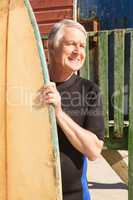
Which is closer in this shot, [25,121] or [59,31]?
[25,121]

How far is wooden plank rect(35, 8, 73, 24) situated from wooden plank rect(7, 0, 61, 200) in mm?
6719

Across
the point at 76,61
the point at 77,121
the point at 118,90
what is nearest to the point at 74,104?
the point at 77,121

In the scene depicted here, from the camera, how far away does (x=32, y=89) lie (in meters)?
2.64

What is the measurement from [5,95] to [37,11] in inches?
285

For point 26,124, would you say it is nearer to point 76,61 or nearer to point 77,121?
point 77,121

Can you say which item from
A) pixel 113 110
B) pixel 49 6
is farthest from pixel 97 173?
pixel 49 6

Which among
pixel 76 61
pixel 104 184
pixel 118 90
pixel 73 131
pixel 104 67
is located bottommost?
pixel 104 184

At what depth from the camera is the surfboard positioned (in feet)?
8.35

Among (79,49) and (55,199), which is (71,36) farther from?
(55,199)

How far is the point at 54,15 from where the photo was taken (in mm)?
9555

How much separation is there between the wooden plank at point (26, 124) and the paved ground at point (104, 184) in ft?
13.5

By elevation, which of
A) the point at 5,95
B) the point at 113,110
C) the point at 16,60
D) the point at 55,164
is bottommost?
the point at 113,110

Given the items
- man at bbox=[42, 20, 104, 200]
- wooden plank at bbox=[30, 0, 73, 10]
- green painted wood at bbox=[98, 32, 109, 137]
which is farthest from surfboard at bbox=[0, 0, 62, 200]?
wooden plank at bbox=[30, 0, 73, 10]

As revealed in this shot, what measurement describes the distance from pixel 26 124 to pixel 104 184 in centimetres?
486
